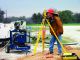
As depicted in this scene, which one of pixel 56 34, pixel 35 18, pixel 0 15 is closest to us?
pixel 56 34

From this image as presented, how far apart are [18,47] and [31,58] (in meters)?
3.89

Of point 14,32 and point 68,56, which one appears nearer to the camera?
point 68,56

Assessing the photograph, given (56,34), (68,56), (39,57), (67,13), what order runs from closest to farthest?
(68,56) < (39,57) < (56,34) < (67,13)

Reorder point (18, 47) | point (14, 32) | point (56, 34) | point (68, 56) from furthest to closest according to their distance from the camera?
1. point (14, 32)
2. point (18, 47)
3. point (56, 34)
4. point (68, 56)

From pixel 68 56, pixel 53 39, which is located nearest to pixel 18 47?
pixel 53 39

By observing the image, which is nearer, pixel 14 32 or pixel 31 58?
pixel 31 58

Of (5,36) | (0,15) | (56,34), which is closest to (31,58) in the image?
(56,34)

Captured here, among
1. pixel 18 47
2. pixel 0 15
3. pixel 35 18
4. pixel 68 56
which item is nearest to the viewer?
pixel 68 56

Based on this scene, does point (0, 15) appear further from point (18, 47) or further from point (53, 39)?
point (53, 39)

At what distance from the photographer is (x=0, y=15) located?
46.4 m

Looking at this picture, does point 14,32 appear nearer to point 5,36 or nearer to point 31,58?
point 5,36

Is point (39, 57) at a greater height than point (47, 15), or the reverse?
point (47, 15)

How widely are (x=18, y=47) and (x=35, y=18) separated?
47.1m

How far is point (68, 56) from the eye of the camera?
1272cm
